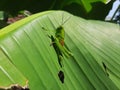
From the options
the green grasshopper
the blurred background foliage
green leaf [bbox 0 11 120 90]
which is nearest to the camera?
green leaf [bbox 0 11 120 90]

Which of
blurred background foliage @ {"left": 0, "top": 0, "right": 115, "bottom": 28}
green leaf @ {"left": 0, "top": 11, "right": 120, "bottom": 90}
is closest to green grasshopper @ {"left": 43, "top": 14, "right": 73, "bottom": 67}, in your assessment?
green leaf @ {"left": 0, "top": 11, "right": 120, "bottom": 90}

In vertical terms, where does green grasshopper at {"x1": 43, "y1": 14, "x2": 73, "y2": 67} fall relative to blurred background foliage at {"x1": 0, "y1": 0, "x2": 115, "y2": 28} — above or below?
above

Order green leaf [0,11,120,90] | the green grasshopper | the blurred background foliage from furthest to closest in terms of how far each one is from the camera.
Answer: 1. the blurred background foliage
2. the green grasshopper
3. green leaf [0,11,120,90]

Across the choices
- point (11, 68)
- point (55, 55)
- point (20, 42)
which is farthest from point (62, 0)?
point (11, 68)

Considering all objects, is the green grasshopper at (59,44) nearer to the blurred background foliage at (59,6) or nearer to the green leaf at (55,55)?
the green leaf at (55,55)

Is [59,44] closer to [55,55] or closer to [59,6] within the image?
[55,55]

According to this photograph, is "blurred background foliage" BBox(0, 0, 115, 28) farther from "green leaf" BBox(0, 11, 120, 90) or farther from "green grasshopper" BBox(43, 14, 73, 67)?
"green grasshopper" BBox(43, 14, 73, 67)
